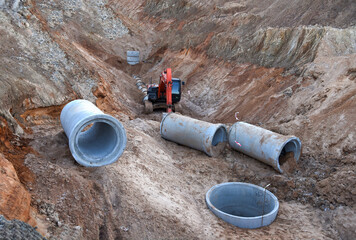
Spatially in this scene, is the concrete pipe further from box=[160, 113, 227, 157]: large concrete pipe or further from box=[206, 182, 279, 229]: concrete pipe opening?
box=[160, 113, 227, 157]: large concrete pipe

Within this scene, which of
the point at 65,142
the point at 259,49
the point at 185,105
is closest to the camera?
the point at 65,142

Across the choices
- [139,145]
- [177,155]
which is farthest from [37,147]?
[177,155]

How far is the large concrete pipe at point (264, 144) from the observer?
9133mm

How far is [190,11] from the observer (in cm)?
2955

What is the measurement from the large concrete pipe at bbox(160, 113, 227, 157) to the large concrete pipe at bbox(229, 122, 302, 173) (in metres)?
0.47

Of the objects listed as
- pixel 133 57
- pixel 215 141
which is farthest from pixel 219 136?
pixel 133 57

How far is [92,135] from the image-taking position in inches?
354

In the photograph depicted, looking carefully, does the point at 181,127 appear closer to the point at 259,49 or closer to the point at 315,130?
the point at 315,130

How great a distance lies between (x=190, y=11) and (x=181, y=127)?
21.4m

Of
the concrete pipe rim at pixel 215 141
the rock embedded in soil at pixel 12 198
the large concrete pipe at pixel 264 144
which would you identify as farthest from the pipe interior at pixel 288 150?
the rock embedded in soil at pixel 12 198

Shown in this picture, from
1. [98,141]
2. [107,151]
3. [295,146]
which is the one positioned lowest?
[295,146]

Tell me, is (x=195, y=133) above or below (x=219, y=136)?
above

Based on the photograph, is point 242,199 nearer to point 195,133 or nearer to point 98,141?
point 195,133

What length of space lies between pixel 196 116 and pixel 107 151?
8528 millimetres
